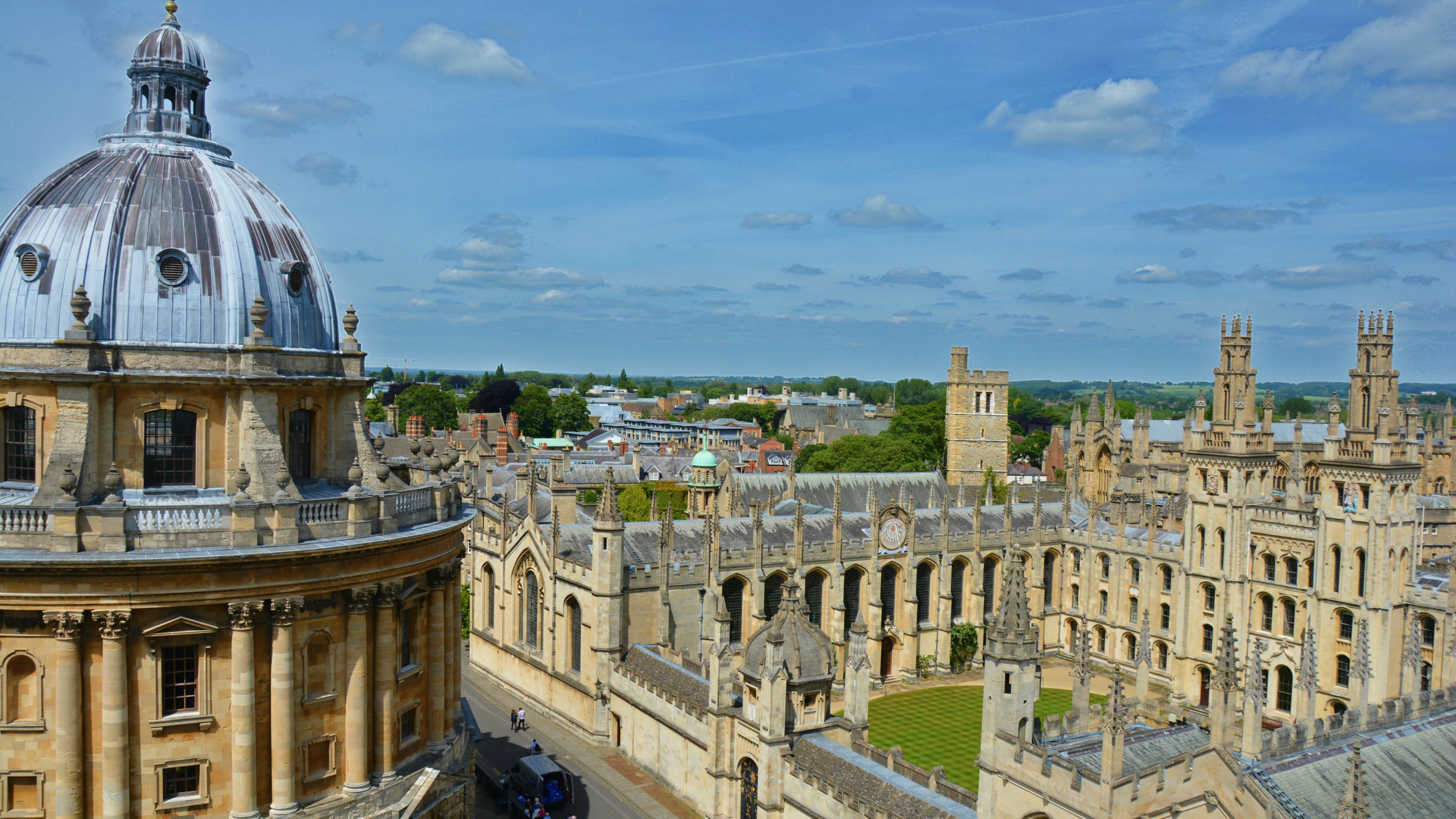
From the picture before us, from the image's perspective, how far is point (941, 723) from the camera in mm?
45938

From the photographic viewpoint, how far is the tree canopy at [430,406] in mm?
155500

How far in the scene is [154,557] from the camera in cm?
2231

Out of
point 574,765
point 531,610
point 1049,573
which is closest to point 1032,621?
point 1049,573

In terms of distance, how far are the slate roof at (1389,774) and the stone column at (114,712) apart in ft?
86.6

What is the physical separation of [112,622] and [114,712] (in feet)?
6.75

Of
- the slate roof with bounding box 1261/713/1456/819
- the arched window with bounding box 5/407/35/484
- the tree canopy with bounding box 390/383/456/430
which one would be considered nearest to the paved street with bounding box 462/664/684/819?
the arched window with bounding box 5/407/35/484

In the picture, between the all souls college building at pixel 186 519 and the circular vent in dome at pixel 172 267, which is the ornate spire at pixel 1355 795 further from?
the circular vent in dome at pixel 172 267

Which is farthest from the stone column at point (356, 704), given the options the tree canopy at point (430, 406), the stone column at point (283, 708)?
the tree canopy at point (430, 406)

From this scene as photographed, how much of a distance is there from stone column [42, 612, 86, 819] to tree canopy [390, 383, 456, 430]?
131m

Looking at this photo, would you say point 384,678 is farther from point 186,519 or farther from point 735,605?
point 735,605

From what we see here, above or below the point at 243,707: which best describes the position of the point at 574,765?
below

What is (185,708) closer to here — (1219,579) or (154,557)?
(154,557)

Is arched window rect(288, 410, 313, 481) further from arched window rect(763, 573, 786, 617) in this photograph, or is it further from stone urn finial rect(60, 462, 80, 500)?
arched window rect(763, 573, 786, 617)

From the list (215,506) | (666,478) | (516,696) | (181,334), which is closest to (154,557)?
(215,506)
